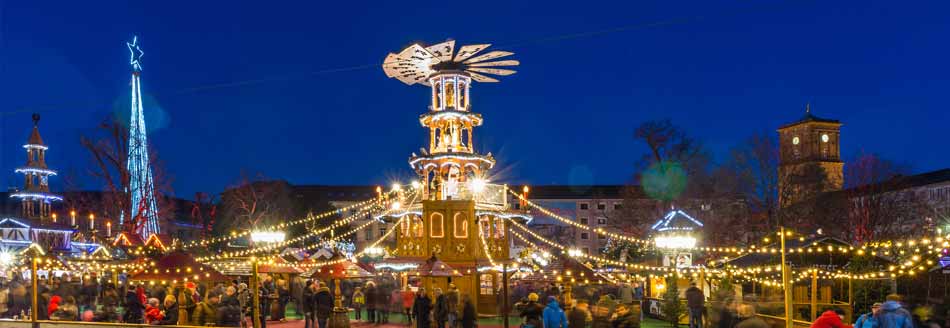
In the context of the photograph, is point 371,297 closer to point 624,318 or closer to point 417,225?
point 417,225

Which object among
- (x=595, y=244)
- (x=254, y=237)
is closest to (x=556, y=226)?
(x=595, y=244)

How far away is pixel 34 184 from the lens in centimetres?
6328

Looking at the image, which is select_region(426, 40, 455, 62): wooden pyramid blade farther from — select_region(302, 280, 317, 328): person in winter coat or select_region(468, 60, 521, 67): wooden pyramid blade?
select_region(302, 280, 317, 328): person in winter coat

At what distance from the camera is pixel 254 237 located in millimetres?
47562

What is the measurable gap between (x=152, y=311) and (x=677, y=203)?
3613 centimetres

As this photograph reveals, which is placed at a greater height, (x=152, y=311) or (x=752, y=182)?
(x=752, y=182)

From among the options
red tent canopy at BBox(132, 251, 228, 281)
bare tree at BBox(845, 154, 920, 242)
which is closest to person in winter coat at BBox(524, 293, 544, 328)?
red tent canopy at BBox(132, 251, 228, 281)

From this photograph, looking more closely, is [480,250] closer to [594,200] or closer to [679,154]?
[679,154]

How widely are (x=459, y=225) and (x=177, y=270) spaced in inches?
450

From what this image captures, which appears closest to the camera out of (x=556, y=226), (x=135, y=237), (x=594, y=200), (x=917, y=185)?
(x=135, y=237)

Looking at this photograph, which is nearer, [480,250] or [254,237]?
[480,250]

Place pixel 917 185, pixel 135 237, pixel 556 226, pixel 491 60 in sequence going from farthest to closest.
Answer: pixel 556 226 → pixel 917 185 → pixel 135 237 → pixel 491 60

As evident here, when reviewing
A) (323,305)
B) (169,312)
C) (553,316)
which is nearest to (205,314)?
(169,312)

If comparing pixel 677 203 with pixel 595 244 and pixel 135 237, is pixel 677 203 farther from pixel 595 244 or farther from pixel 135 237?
pixel 595 244
